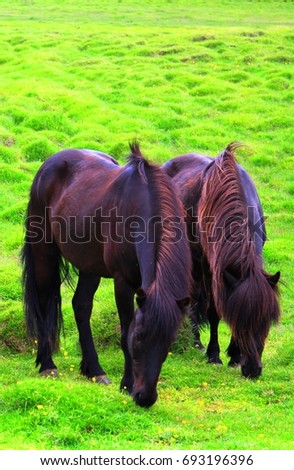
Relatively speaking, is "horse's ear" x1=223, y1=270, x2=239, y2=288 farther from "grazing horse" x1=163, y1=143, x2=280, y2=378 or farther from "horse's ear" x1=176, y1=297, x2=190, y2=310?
"horse's ear" x1=176, y1=297, x2=190, y2=310

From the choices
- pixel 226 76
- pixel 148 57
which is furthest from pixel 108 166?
pixel 148 57

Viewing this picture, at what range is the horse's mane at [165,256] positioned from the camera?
631 centimetres

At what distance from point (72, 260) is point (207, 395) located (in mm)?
2064

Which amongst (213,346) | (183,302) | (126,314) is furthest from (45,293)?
(183,302)

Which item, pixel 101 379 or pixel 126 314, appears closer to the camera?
pixel 126 314

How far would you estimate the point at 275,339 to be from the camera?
9.98 metres

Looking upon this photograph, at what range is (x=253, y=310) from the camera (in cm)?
707

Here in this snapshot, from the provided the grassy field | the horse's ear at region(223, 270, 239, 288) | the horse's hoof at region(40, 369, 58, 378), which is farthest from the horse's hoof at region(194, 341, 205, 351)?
the horse's ear at region(223, 270, 239, 288)

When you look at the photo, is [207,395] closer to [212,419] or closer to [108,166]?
[212,419]

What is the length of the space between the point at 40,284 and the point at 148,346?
2924 millimetres

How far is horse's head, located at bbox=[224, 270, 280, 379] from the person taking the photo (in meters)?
7.08

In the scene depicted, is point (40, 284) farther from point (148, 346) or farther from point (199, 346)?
point (148, 346)

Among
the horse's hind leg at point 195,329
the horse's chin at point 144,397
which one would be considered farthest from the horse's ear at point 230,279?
the horse's hind leg at point 195,329

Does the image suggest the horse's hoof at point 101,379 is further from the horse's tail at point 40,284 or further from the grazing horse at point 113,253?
the horse's tail at point 40,284
